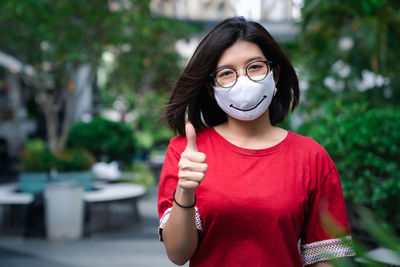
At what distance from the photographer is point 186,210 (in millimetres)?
1517

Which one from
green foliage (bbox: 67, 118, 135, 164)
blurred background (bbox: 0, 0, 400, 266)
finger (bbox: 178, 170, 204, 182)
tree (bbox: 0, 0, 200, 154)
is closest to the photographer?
finger (bbox: 178, 170, 204, 182)

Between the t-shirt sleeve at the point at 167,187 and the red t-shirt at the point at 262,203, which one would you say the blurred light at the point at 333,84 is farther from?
the t-shirt sleeve at the point at 167,187

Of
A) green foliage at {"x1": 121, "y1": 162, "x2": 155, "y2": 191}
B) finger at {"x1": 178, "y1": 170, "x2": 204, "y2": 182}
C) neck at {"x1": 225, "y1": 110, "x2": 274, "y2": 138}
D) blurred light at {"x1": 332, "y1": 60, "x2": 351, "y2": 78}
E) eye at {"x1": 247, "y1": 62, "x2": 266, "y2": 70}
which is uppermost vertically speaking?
blurred light at {"x1": 332, "y1": 60, "x2": 351, "y2": 78}

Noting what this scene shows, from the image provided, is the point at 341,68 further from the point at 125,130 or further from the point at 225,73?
the point at 225,73

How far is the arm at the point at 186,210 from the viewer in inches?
56.8

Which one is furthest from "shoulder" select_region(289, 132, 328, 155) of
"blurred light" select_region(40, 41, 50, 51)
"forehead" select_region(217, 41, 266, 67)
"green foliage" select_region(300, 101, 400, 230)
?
"blurred light" select_region(40, 41, 50, 51)

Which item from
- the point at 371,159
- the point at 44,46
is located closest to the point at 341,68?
the point at 371,159

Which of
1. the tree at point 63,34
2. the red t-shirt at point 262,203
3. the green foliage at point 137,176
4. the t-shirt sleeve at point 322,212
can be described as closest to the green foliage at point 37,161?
the tree at point 63,34

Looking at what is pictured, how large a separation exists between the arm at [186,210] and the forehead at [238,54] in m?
0.33

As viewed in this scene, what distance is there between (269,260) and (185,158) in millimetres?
488

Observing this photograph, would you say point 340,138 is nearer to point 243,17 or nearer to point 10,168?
point 243,17

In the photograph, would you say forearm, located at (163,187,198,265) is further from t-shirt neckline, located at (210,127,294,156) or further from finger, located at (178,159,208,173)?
t-shirt neckline, located at (210,127,294,156)

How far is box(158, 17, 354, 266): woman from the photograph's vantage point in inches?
64.0

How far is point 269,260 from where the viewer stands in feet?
5.36
